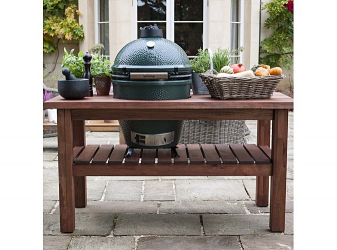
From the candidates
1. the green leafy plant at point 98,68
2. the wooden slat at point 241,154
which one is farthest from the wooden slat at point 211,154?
the green leafy plant at point 98,68

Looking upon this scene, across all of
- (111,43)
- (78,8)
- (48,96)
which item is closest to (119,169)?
(48,96)

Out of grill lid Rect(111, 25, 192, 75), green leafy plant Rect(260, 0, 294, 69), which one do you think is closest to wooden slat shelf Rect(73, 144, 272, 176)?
grill lid Rect(111, 25, 192, 75)

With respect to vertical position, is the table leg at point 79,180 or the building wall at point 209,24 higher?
the building wall at point 209,24

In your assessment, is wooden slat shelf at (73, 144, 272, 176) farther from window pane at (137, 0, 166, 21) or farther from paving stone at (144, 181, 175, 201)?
window pane at (137, 0, 166, 21)

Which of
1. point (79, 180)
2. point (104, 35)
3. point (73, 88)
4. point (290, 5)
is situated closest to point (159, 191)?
point (79, 180)

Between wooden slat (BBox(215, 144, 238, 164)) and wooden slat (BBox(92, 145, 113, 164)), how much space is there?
0.82m

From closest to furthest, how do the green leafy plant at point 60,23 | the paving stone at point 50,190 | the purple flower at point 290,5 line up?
1. the paving stone at point 50,190
2. the green leafy plant at point 60,23
3. the purple flower at point 290,5

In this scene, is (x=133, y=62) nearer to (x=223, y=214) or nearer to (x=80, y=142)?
(x=80, y=142)

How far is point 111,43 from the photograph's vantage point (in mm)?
8969

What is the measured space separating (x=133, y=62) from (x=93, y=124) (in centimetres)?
379

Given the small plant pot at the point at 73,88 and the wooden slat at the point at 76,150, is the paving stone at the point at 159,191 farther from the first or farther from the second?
the small plant pot at the point at 73,88

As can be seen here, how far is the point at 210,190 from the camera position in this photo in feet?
14.6

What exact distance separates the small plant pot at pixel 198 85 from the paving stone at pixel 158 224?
944 millimetres

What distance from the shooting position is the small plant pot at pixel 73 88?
328 cm
